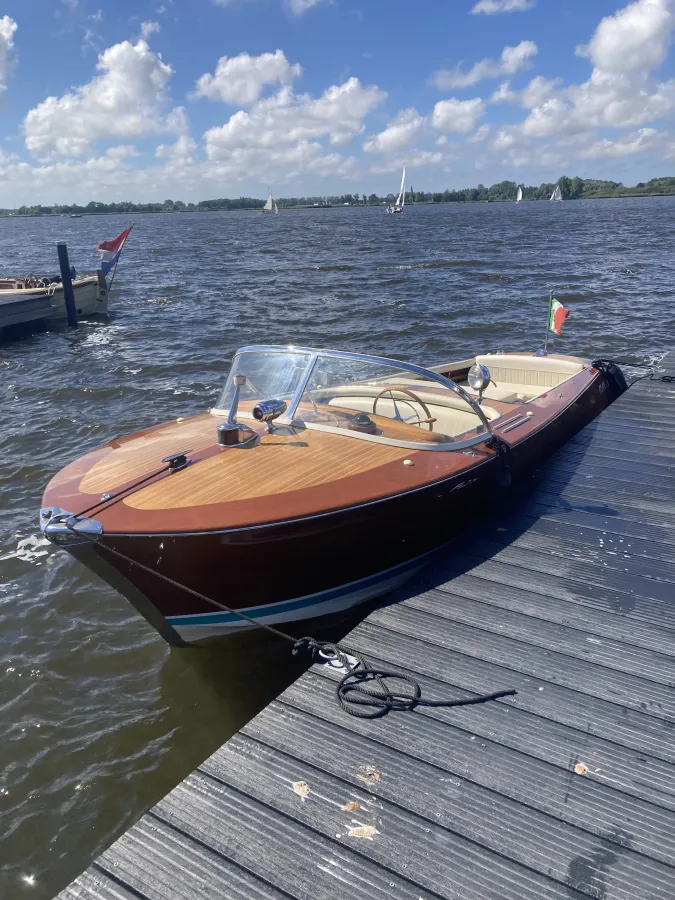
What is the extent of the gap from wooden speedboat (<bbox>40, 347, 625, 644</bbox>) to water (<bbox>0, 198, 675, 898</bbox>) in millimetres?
906

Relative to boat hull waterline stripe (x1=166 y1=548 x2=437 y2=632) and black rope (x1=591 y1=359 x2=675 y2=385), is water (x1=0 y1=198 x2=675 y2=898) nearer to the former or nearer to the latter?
boat hull waterline stripe (x1=166 y1=548 x2=437 y2=632)

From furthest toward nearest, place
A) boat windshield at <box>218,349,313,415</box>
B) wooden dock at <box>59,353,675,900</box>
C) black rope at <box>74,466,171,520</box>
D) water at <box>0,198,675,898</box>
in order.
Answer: boat windshield at <box>218,349,313,415</box>
water at <box>0,198,675,898</box>
black rope at <box>74,466,171,520</box>
wooden dock at <box>59,353,675,900</box>

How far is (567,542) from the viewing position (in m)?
5.60

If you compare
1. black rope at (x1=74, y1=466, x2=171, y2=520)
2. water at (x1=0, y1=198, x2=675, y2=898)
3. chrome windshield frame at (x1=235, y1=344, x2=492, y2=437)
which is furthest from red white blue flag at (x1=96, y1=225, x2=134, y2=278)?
black rope at (x1=74, y1=466, x2=171, y2=520)

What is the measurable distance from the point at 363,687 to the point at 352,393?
9.18 feet

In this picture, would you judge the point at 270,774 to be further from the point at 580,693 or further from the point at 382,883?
the point at 580,693

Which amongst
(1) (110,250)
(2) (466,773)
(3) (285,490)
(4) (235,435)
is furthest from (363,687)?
(1) (110,250)

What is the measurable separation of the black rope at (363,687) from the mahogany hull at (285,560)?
11 cm

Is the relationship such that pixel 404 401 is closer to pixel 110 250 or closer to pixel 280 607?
pixel 280 607

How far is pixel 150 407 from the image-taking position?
12.6 metres

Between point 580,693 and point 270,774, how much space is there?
186cm

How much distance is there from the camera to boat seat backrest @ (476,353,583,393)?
9344 millimetres

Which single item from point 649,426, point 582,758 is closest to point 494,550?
point 582,758

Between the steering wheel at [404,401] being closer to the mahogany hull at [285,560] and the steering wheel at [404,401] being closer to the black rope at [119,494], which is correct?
the mahogany hull at [285,560]
